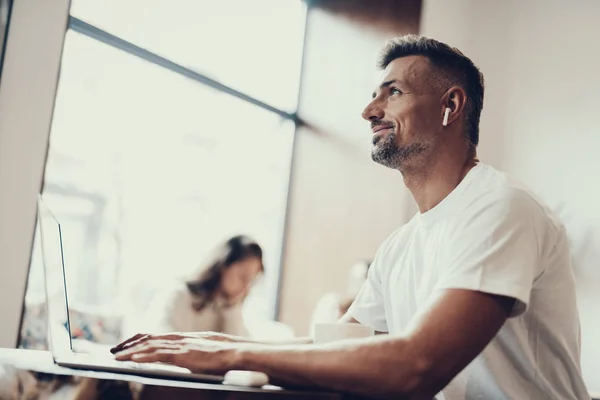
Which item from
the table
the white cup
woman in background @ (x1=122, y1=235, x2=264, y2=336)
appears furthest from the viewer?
woman in background @ (x1=122, y1=235, x2=264, y2=336)

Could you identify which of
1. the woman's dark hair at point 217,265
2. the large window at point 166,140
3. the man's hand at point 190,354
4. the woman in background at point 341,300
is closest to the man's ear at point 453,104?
the man's hand at point 190,354

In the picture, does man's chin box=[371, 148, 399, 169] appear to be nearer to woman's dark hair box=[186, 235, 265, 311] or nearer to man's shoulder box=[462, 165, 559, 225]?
man's shoulder box=[462, 165, 559, 225]

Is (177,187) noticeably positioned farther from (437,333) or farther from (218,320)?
(437,333)

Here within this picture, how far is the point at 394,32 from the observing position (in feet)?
13.8

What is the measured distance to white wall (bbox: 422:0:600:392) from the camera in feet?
12.0

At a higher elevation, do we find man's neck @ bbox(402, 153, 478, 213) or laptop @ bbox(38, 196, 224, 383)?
man's neck @ bbox(402, 153, 478, 213)

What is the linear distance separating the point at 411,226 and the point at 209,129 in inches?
98.0

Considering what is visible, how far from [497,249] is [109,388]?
0.58 metres

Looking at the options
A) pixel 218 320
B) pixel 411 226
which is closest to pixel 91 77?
pixel 218 320

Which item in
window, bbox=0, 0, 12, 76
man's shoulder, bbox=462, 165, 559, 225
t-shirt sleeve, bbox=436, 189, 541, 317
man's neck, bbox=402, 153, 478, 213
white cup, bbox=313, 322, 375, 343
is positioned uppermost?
window, bbox=0, 0, 12, 76

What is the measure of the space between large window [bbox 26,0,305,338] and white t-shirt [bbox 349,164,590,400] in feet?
6.20

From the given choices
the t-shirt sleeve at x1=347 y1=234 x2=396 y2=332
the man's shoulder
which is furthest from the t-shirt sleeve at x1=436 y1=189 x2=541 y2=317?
the t-shirt sleeve at x1=347 y1=234 x2=396 y2=332

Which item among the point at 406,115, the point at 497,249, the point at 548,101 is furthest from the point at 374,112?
the point at 548,101

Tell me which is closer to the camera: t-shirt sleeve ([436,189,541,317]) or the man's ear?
t-shirt sleeve ([436,189,541,317])
